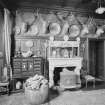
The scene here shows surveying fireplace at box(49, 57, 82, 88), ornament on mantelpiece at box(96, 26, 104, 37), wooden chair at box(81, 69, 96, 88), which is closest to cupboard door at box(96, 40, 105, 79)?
ornament on mantelpiece at box(96, 26, 104, 37)

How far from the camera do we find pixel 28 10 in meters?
4.31

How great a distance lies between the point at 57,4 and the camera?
387cm

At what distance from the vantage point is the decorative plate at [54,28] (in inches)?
176

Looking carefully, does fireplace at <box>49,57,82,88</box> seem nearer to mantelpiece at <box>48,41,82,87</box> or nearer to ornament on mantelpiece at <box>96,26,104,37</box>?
mantelpiece at <box>48,41,82,87</box>

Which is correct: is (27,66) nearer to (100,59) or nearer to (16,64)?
(16,64)

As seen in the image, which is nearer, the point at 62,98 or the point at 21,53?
the point at 62,98

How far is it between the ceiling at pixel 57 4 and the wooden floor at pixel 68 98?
8.69ft

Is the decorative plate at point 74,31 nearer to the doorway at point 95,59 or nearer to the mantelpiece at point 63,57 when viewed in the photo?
the mantelpiece at point 63,57

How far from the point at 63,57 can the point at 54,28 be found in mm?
1146

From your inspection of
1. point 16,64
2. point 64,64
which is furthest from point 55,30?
point 16,64

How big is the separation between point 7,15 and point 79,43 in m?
2.60

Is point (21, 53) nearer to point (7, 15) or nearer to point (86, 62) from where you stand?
point (7, 15)

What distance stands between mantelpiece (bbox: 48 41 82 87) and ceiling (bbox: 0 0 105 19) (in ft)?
3.94

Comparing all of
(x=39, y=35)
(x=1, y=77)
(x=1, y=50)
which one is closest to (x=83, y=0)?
(x=39, y=35)
